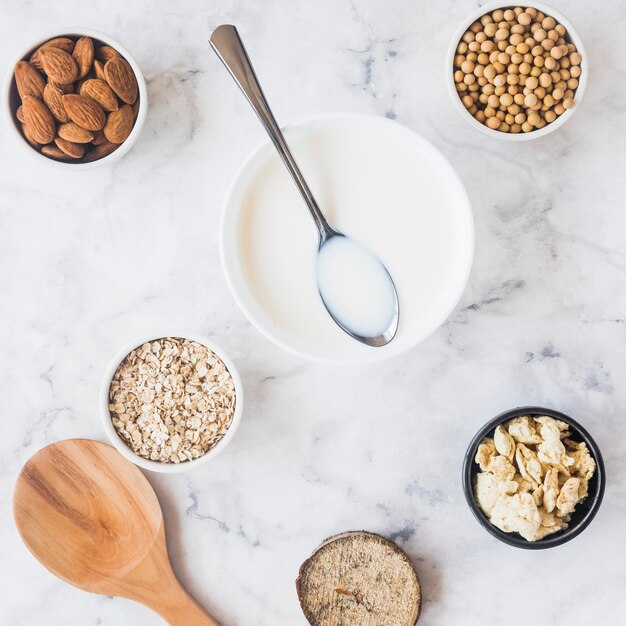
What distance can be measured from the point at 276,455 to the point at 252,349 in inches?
6.5

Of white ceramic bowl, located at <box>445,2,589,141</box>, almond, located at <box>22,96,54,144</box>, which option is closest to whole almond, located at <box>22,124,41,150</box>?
almond, located at <box>22,96,54,144</box>

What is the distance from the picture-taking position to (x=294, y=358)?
102cm

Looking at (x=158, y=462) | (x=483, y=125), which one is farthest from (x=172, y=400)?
(x=483, y=125)

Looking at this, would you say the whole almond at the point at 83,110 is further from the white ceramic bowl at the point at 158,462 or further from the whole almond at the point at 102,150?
the white ceramic bowl at the point at 158,462

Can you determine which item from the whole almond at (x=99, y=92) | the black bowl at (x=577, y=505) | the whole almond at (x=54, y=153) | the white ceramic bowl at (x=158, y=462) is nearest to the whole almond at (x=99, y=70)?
the whole almond at (x=99, y=92)

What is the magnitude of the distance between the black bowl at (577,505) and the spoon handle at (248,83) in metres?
0.41

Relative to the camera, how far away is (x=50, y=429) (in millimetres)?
1042

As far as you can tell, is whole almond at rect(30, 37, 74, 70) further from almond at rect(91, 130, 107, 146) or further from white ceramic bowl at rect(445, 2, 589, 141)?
white ceramic bowl at rect(445, 2, 589, 141)

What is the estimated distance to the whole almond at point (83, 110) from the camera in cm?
91

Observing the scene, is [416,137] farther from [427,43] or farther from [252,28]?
[252,28]

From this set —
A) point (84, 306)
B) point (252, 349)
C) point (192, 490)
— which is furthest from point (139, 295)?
point (192, 490)

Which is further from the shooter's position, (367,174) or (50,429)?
(50,429)

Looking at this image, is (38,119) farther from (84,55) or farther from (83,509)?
(83,509)

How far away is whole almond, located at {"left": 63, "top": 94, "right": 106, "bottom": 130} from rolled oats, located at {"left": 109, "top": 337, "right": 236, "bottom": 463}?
31 centimetres
